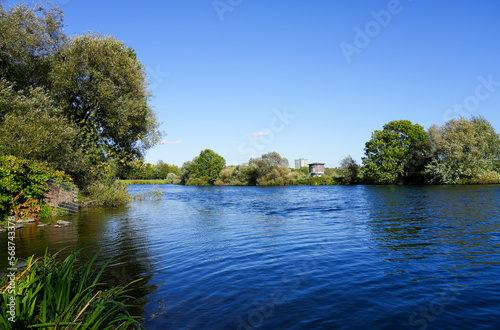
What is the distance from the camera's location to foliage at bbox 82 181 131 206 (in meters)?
25.2

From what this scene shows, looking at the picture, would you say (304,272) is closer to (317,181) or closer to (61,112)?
(61,112)

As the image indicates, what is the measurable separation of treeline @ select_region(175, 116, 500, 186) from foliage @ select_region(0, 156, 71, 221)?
62260 millimetres

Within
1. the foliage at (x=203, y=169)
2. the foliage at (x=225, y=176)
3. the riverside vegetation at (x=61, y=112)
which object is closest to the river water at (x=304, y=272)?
the riverside vegetation at (x=61, y=112)

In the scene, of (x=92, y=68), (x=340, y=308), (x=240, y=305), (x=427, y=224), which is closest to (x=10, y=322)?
(x=240, y=305)

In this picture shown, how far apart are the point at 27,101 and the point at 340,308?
20797mm

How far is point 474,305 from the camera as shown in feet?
19.8

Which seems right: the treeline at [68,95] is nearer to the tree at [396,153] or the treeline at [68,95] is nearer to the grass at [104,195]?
the grass at [104,195]

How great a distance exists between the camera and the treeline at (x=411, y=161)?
54.9m

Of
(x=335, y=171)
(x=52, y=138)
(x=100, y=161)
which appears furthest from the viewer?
(x=335, y=171)

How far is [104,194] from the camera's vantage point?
85.1 feet

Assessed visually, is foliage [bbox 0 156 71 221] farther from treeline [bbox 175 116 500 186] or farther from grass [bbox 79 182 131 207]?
treeline [bbox 175 116 500 186]

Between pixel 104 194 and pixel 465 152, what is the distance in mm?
61816

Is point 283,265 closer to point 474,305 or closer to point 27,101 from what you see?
point 474,305

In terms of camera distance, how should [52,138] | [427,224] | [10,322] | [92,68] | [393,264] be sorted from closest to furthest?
[10,322] → [393,264] → [427,224] → [52,138] → [92,68]
